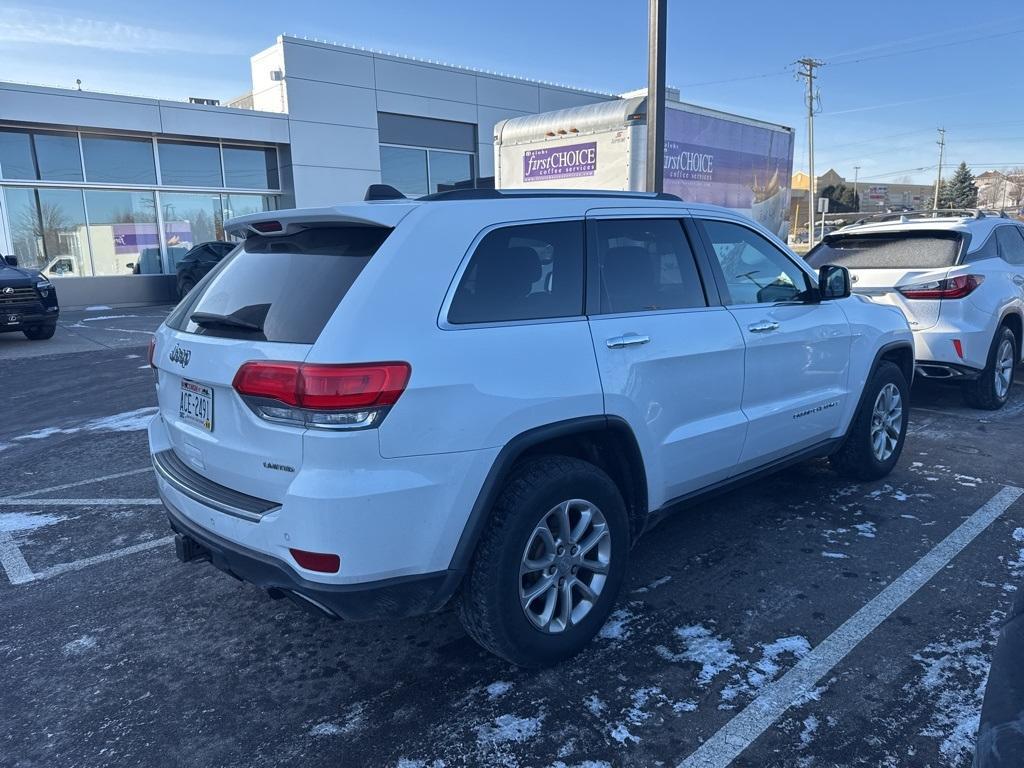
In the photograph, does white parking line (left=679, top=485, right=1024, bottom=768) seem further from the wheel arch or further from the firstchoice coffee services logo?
the firstchoice coffee services logo

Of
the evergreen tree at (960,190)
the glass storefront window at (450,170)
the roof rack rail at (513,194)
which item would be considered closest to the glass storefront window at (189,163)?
the glass storefront window at (450,170)

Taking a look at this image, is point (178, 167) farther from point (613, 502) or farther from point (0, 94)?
point (613, 502)

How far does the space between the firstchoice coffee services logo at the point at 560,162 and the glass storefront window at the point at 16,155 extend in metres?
13.6

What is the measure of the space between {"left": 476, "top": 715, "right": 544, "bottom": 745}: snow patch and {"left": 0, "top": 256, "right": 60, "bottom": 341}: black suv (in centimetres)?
1270

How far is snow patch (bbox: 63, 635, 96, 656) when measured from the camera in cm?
315

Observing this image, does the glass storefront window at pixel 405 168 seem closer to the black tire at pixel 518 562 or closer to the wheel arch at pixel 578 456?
the wheel arch at pixel 578 456

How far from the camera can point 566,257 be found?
3.07 meters

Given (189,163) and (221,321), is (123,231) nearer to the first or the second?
(189,163)

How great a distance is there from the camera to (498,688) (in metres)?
2.81

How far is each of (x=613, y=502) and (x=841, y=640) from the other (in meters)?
1.12

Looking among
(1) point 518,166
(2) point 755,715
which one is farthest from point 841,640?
(1) point 518,166

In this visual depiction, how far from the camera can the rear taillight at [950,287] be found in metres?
6.16

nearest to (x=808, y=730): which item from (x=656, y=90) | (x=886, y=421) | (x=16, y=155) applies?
(x=886, y=421)

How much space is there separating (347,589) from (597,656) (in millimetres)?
1161
